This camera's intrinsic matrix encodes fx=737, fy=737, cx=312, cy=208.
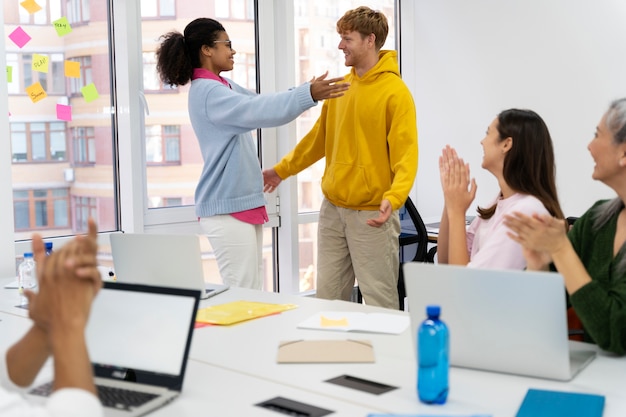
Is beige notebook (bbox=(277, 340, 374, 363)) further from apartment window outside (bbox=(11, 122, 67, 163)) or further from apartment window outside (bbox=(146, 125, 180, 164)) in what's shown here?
apartment window outside (bbox=(146, 125, 180, 164))

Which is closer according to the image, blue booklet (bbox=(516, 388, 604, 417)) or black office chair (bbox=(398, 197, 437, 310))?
blue booklet (bbox=(516, 388, 604, 417))

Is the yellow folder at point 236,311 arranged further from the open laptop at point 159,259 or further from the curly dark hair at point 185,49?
the curly dark hair at point 185,49

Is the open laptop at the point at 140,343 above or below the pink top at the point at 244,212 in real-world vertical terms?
below

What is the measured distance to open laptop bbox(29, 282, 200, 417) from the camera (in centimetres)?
159

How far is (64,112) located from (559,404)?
2.67 meters

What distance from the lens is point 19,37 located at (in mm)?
3254

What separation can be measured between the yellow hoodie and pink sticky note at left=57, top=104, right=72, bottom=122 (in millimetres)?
1241

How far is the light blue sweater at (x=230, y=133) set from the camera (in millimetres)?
3021

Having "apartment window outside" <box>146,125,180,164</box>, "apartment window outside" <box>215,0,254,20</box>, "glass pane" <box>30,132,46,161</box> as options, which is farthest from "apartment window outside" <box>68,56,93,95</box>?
"apartment window outside" <box>215,0,254,20</box>

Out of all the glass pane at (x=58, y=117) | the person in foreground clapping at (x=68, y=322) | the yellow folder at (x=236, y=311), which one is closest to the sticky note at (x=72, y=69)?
the glass pane at (x=58, y=117)

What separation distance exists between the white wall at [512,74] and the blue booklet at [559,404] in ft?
9.49

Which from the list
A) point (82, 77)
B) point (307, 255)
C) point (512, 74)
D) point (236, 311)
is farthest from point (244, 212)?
point (512, 74)

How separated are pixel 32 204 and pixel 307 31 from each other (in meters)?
1.93

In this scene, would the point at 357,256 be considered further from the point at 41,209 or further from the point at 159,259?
the point at 41,209
